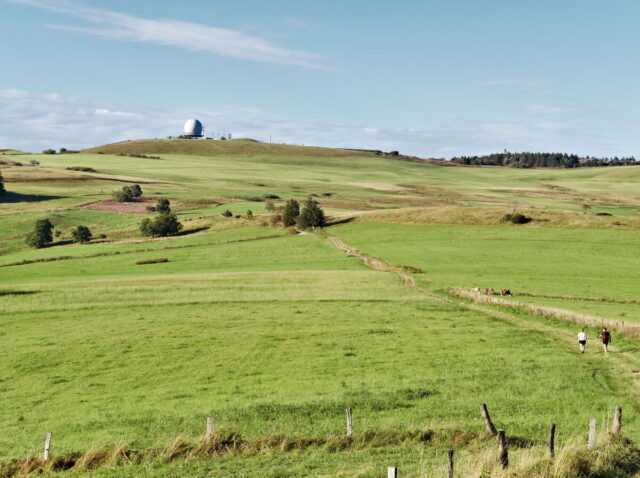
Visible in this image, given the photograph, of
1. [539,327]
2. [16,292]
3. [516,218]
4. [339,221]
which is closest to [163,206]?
[339,221]

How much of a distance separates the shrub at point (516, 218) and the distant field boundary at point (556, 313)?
50259 millimetres

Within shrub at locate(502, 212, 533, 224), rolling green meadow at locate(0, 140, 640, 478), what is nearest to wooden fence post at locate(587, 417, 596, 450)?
rolling green meadow at locate(0, 140, 640, 478)

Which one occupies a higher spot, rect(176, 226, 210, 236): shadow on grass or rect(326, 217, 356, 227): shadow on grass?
rect(326, 217, 356, 227): shadow on grass

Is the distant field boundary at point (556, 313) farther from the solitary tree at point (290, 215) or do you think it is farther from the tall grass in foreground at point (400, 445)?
the solitary tree at point (290, 215)

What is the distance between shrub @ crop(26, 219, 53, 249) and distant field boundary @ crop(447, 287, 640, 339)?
243 feet

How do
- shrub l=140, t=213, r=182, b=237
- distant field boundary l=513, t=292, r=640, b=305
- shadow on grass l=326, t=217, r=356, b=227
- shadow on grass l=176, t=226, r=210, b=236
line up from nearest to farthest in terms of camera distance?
distant field boundary l=513, t=292, r=640, b=305, shrub l=140, t=213, r=182, b=237, shadow on grass l=176, t=226, r=210, b=236, shadow on grass l=326, t=217, r=356, b=227

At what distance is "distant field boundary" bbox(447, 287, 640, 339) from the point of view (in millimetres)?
37594

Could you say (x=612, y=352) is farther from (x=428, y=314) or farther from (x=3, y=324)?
(x=3, y=324)

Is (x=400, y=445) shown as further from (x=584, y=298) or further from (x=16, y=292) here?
(x=16, y=292)

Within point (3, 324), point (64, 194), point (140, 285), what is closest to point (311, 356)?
point (3, 324)

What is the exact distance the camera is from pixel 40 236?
333 ft

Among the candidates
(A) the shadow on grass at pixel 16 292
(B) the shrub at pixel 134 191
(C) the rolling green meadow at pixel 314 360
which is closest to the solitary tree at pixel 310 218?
(C) the rolling green meadow at pixel 314 360

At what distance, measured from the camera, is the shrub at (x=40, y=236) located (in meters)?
101

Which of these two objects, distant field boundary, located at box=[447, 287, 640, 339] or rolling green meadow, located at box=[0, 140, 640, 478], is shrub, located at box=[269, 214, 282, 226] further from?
distant field boundary, located at box=[447, 287, 640, 339]
